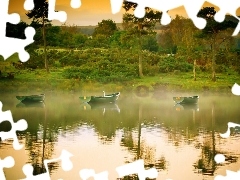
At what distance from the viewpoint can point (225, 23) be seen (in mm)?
16094

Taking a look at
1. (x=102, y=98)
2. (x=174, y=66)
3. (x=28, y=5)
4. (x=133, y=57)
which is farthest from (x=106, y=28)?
(x=28, y=5)

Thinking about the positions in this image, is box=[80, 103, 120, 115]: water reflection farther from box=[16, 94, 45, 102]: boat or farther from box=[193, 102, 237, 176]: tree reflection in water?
box=[193, 102, 237, 176]: tree reflection in water

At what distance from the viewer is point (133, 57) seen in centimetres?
1738

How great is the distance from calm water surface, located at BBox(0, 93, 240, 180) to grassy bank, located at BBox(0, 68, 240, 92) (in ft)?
1.09

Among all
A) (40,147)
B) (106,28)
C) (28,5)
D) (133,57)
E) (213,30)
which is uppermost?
(106,28)

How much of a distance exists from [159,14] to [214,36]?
1811 mm

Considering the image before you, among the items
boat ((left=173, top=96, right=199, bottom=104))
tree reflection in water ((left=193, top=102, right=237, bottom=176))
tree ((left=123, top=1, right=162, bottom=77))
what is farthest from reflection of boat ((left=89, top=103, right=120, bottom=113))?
tree reflection in water ((left=193, top=102, right=237, bottom=176))

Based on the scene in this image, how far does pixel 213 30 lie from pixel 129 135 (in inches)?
267

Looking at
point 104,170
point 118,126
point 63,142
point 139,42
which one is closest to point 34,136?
point 63,142

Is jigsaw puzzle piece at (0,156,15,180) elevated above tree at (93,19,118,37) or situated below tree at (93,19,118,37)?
below

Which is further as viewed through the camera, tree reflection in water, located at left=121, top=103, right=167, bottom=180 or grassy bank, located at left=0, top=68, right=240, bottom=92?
grassy bank, located at left=0, top=68, right=240, bottom=92

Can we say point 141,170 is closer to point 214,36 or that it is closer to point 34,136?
point 34,136

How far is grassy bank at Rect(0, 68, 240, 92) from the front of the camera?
16109 millimetres

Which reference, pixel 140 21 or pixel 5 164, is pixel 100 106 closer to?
pixel 140 21
